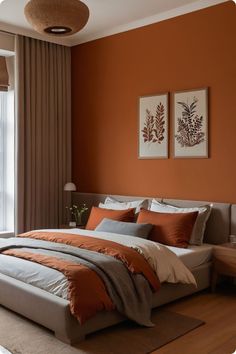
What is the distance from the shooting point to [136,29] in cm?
541

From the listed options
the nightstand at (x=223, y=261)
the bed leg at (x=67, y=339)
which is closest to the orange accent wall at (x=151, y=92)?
the nightstand at (x=223, y=261)

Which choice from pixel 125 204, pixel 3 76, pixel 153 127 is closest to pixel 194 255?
pixel 125 204

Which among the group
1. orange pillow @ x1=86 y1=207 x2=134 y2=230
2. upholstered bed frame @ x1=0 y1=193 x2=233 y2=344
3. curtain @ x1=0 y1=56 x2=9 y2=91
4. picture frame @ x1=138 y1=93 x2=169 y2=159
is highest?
curtain @ x1=0 y1=56 x2=9 y2=91

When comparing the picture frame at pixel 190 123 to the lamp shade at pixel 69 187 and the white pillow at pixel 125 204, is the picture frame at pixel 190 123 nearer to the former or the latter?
the white pillow at pixel 125 204

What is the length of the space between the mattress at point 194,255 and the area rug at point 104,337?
61cm

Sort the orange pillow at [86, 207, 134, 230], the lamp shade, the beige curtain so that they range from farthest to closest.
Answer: the lamp shade
the beige curtain
the orange pillow at [86, 207, 134, 230]

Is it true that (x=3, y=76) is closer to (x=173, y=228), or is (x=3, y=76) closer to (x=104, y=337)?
(x=173, y=228)

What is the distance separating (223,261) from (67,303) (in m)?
1.75

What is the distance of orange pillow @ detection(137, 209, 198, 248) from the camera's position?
438cm

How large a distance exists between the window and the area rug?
2301 mm

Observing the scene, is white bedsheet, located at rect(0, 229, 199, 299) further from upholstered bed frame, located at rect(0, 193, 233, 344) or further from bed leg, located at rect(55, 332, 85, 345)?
bed leg, located at rect(55, 332, 85, 345)

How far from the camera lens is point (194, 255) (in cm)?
419

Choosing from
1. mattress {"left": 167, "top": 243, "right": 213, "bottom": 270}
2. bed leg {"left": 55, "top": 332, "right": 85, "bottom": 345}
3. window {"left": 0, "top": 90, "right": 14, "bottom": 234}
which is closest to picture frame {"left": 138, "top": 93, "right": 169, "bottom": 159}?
mattress {"left": 167, "top": 243, "right": 213, "bottom": 270}

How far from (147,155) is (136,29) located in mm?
1576
